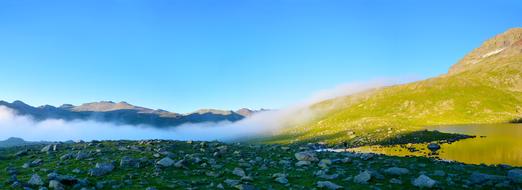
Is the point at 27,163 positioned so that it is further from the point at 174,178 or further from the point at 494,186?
the point at 494,186

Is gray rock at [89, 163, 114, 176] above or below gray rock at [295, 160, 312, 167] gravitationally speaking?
below

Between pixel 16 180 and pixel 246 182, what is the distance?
1648 centimetres

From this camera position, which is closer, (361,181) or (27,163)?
(361,181)

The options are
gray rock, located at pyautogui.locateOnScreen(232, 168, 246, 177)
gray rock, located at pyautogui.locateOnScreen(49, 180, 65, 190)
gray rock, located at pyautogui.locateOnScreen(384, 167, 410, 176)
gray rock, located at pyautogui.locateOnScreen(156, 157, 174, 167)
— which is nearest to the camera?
gray rock, located at pyautogui.locateOnScreen(49, 180, 65, 190)

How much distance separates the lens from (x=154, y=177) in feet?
93.4

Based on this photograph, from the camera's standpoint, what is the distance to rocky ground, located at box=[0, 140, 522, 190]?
2583cm

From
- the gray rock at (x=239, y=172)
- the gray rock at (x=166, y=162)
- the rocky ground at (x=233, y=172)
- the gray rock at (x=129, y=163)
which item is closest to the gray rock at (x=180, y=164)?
the rocky ground at (x=233, y=172)

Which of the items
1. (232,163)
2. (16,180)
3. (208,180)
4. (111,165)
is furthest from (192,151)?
(16,180)

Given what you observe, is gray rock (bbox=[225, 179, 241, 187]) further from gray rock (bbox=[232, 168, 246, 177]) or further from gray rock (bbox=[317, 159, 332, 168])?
gray rock (bbox=[317, 159, 332, 168])

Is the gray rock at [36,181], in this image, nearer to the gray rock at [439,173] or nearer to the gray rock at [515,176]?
the gray rock at [439,173]

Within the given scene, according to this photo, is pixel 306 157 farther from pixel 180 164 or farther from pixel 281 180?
pixel 180 164

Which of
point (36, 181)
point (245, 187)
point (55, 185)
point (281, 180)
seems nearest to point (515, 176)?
point (281, 180)

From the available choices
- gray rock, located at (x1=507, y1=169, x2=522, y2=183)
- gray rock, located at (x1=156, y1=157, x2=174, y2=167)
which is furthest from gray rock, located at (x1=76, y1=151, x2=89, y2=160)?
gray rock, located at (x1=507, y1=169, x2=522, y2=183)

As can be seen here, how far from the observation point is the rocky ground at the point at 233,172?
25.8 m
